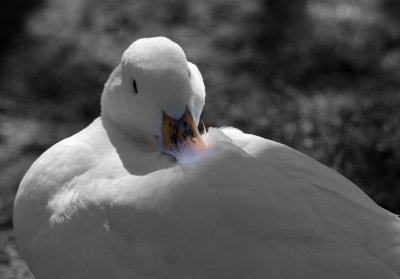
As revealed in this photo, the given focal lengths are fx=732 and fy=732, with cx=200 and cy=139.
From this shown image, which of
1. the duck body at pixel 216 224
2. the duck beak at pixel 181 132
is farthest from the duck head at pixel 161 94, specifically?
the duck body at pixel 216 224

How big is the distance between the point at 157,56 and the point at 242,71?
2359 millimetres

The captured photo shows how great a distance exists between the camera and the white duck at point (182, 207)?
2.33m

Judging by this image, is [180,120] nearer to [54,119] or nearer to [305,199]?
[305,199]

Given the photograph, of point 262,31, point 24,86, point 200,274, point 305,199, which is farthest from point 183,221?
point 262,31

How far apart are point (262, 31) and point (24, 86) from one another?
177 cm

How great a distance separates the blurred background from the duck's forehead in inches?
49.5

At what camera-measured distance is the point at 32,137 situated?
4559 millimetres

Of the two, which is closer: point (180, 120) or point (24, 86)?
point (180, 120)

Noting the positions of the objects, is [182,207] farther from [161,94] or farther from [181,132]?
[161,94]

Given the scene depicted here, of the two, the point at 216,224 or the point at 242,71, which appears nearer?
the point at 216,224

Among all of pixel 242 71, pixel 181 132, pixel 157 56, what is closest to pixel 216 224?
pixel 181 132

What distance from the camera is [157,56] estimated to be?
279 cm

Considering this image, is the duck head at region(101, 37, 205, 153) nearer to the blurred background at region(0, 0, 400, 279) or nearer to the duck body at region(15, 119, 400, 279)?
the duck body at region(15, 119, 400, 279)

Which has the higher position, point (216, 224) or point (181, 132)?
point (181, 132)
